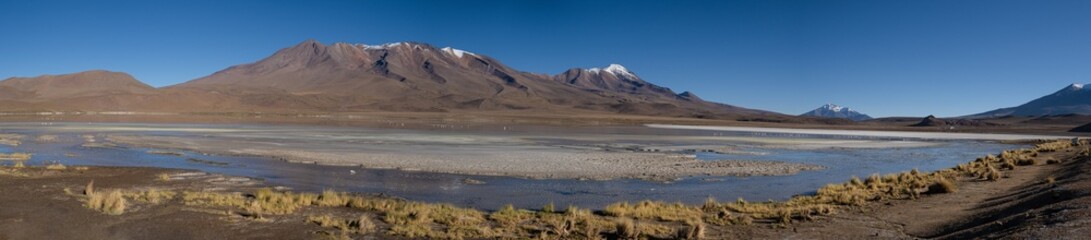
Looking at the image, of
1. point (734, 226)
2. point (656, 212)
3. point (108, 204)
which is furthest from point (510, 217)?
point (108, 204)

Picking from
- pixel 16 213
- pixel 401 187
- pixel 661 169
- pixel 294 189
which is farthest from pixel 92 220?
pixel 661 169

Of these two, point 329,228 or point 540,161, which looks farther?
point 540,161

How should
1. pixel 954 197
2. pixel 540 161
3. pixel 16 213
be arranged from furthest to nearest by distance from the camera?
pixel 540 161
pixel 954 197
pixel 16 213

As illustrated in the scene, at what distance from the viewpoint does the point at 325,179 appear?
1977 cm

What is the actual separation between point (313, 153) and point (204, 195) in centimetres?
1492

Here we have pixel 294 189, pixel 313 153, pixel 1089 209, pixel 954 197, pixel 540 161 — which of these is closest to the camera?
pixel 1089 209

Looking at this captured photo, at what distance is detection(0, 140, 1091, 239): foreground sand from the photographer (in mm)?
10273

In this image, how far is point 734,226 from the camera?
12.2 meters

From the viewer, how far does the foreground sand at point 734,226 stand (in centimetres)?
1027

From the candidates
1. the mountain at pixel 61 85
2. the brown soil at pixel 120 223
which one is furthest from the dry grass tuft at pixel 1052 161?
the mountain at pixel 61 85

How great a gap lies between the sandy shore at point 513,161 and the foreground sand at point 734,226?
8.33 m

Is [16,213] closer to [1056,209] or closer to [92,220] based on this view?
[92,220]

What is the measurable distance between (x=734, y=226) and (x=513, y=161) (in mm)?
15015

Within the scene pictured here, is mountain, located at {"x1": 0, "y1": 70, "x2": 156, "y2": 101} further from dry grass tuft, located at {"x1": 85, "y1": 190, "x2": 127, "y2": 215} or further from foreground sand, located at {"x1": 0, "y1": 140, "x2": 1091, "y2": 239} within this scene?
foreground sand, located at {"x1": 0, "y1": 140, "x2": 1091, "y2": 239}
